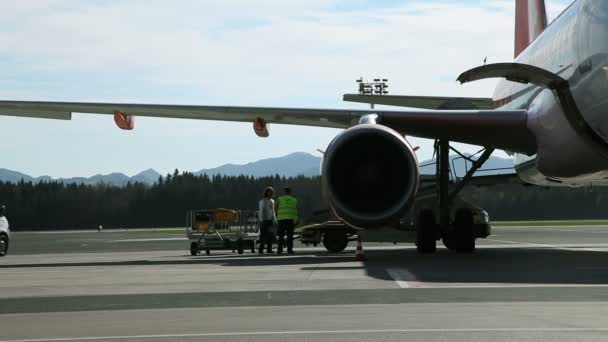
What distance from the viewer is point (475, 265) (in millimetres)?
16047

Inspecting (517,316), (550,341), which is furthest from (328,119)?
(550,341)

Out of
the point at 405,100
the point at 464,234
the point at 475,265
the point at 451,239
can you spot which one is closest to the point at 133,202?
the point at 405,100

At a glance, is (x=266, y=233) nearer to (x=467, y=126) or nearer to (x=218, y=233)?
(x=218, y=233)

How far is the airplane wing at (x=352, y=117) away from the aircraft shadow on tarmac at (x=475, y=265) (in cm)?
207

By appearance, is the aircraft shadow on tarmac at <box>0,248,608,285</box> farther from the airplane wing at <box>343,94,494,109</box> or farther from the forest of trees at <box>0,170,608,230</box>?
the forest of trees at <box>0,170,608,230</box>

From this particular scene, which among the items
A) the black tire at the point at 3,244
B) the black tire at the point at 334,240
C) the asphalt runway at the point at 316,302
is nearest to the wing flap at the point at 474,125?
the asphalt runway at the point at 316,302

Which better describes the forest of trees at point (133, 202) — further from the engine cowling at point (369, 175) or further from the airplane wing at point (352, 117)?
the engine cowling at point (369, 175)

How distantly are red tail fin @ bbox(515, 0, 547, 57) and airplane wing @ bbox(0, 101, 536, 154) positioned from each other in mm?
5794

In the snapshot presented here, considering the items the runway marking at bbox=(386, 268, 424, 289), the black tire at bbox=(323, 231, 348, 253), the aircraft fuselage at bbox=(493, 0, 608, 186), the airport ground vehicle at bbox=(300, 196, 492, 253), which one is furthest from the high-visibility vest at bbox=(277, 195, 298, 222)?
the runway marking at bbox=(386, 268, 424, 289)

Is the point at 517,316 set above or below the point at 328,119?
below

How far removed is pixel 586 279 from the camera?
42.5 ft

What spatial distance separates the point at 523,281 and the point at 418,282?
4.00ft

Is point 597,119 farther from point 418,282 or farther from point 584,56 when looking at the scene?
point 418,282

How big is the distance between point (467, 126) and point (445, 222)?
7.90 feet
